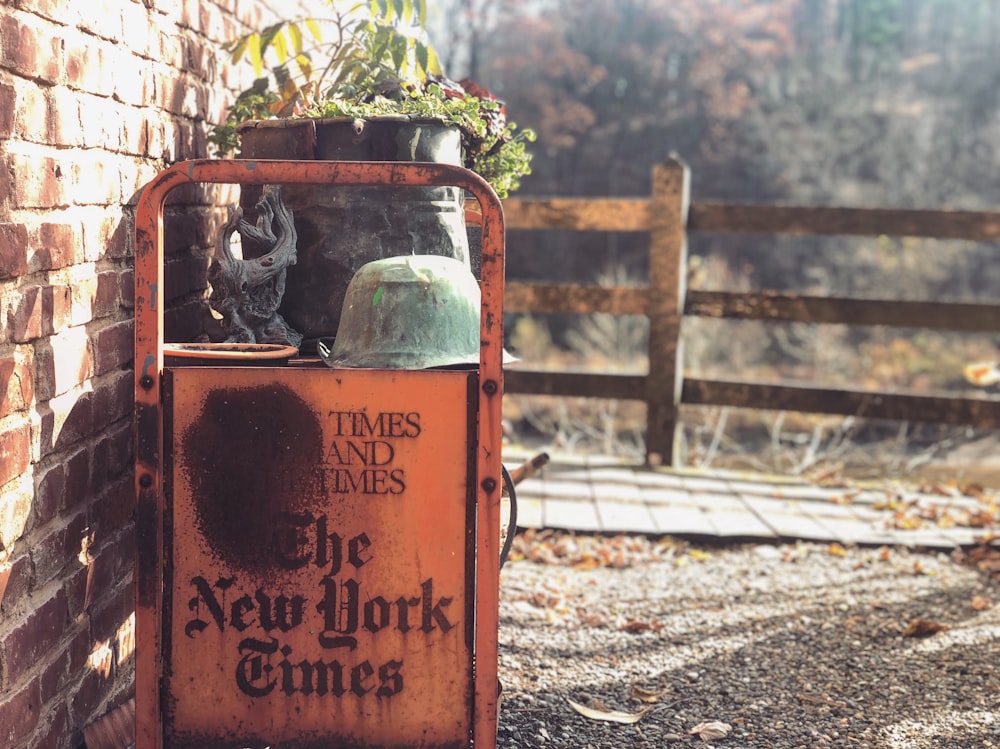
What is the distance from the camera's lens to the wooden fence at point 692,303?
4633 millimetres

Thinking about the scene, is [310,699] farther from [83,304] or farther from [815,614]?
[815,614]

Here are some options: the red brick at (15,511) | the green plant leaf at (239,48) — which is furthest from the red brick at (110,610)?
the green plant leaf at (239,48)

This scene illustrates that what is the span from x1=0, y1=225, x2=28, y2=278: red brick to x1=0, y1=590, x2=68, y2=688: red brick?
561 millimetres

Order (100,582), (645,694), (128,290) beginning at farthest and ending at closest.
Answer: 1. (645,694)
2. (128,290)
3. (100,582)

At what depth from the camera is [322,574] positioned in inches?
73.0

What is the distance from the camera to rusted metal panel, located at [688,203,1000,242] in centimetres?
462

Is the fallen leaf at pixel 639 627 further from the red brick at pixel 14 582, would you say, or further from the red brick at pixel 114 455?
the red brick at pixel 14 582

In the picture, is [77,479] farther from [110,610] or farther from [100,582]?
[110,610]

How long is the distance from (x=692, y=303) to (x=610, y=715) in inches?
110

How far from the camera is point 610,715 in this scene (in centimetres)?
242

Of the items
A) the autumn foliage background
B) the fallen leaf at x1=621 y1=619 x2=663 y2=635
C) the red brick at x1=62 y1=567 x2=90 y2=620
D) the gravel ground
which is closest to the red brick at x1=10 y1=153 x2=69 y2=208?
the red brick at x1=62 y1=567 x2=90 y2=620

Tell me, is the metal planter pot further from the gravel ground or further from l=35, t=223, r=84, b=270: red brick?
the gravel ground

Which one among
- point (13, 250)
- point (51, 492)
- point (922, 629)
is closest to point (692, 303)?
point (922, 629)

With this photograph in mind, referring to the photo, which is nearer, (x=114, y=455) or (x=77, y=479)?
(x=77, y=479)
